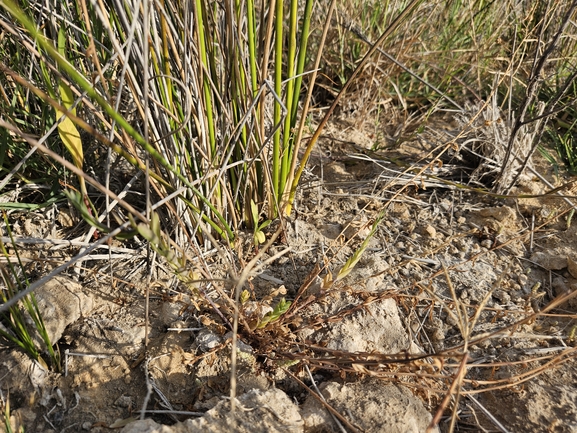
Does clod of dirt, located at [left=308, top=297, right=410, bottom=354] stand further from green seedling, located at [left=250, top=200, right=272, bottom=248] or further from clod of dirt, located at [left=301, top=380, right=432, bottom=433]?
green seedling, located at [left=250, top=200, right=272, bottom=248]

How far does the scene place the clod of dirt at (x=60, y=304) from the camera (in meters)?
1.12

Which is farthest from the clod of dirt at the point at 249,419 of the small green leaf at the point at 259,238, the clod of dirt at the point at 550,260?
the clod of dirt at the point at 550,260

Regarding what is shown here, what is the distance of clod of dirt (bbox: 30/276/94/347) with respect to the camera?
1.12m

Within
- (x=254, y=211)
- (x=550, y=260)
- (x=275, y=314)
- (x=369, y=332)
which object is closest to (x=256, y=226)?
(x=254, y=211)

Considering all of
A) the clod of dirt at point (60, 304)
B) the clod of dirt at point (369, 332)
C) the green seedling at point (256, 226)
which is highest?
the green seedling at point (256, 226)

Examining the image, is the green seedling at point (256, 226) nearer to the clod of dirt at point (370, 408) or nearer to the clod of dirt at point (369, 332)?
the clod of dirt at point (369, 332)

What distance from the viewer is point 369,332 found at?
1.19 meters

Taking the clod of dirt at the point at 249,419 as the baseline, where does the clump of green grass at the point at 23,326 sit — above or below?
above

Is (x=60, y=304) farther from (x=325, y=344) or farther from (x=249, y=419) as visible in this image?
(x=325, y=344)

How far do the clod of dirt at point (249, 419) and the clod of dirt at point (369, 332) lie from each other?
0.20 metres

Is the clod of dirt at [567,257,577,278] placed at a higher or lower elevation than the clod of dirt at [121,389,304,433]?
lower

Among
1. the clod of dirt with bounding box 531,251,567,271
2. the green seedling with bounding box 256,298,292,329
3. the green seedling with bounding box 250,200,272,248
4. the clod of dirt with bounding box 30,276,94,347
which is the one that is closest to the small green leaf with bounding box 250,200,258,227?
the green seedling with bounding box 250,200,272,248

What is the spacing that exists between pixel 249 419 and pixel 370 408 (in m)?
0.27

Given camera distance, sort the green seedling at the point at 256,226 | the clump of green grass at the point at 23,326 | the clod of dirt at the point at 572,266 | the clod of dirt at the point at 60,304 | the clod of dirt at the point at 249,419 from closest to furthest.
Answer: the clod of dirt at the point at 249,419
the clump of green grass at the point at 23,326
the clod of dirt at the point at 60,304
the green seedling at the point at 256,226
the clod of dirt at the point at 572,266
